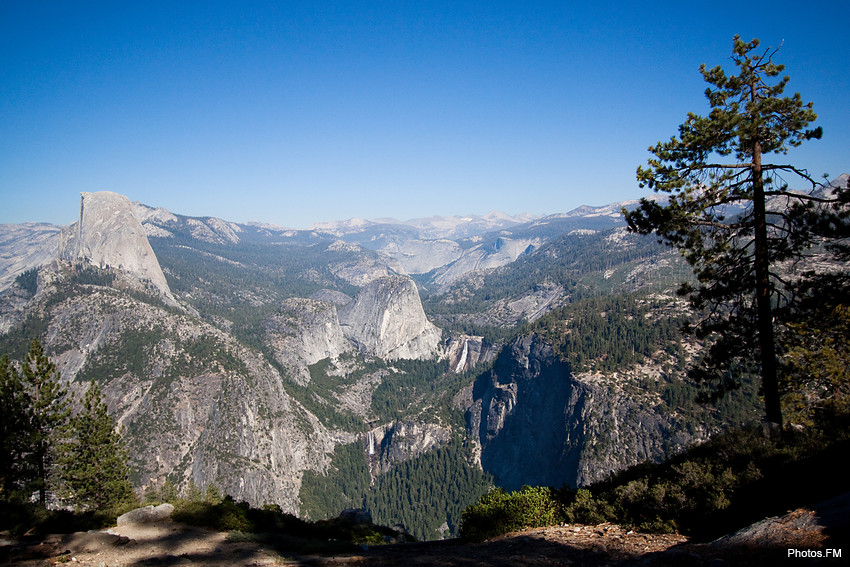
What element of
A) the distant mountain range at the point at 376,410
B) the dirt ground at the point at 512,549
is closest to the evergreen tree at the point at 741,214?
the dirt ground at the point at 512,549

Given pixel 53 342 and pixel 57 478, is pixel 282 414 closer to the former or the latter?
pixel 53 342

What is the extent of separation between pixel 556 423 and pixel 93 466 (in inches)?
4229

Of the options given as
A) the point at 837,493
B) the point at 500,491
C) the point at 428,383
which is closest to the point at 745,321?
the point at 837,493

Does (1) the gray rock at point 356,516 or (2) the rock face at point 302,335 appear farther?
(2) the rock face at point 302,335

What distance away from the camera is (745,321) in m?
14.2

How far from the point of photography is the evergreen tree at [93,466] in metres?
26.6

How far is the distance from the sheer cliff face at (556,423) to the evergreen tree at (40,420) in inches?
3029

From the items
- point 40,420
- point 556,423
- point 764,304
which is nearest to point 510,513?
point 764,304

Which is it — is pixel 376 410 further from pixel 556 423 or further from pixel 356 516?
pixel 356 516

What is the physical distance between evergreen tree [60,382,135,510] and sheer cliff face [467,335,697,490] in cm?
7321

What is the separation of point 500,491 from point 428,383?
17890 centimetres

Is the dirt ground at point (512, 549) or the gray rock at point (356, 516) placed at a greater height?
the dirt ground at point (512, 549)

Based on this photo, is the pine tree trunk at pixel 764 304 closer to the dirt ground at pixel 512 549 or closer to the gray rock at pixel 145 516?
the dirt ground at pixel 512 549

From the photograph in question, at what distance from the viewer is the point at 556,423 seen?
11269 centimetres
